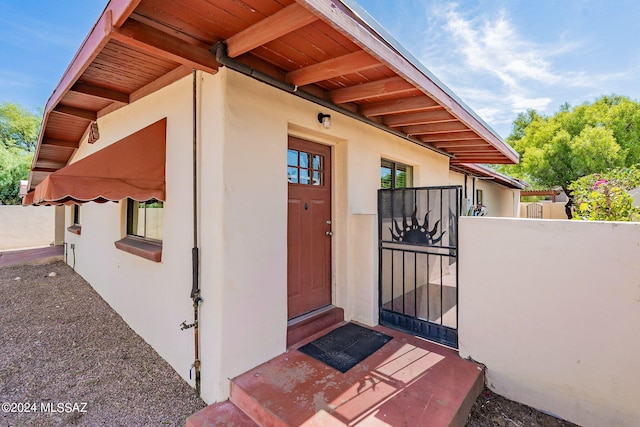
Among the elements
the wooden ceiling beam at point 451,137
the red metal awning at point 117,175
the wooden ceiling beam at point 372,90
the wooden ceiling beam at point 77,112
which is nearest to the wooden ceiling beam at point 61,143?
the wooden ceiling beam at point 77,112

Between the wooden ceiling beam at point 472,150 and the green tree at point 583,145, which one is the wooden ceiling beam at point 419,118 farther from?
the green tree at point 583,145

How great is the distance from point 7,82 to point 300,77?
113ft

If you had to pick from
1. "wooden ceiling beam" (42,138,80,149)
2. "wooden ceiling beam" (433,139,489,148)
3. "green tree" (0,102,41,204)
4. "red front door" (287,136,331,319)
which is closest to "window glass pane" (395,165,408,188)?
"wooden ceiling beam" (433,139,489,148)

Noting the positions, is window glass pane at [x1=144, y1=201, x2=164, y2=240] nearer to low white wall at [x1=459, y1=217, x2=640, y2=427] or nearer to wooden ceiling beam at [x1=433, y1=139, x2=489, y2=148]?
low white wall at [x1=459, y1=217, x2=640, y2=427]

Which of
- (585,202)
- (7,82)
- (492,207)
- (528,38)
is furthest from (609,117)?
(7,82)

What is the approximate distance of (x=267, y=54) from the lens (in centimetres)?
305

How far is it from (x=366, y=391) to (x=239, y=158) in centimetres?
283

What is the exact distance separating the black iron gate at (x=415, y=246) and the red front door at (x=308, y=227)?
977 millimetres

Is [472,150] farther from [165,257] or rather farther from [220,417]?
[220,417]

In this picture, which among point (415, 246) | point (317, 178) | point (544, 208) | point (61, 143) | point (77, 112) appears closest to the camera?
point (415, 246)

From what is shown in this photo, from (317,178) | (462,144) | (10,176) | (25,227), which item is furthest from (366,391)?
(10,176)

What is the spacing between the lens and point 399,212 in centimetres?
482

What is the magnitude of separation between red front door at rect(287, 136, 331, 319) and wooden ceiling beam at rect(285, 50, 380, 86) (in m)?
0.99

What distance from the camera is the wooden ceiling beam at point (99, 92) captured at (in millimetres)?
4059
